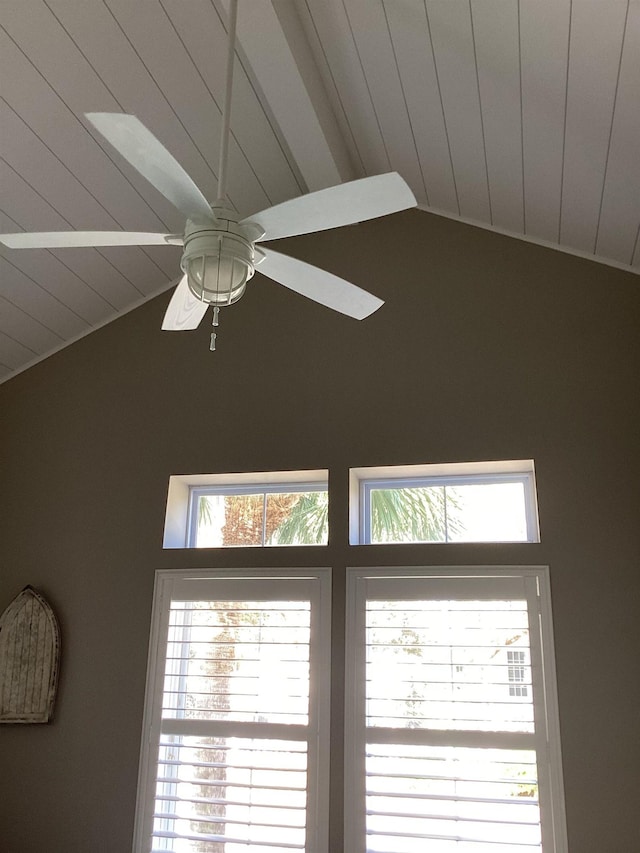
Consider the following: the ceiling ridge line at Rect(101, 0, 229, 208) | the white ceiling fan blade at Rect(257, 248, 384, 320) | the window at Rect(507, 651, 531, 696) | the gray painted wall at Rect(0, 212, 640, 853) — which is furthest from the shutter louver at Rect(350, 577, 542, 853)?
the ceiling ridge line at Rect(101, 0, 229, 208)

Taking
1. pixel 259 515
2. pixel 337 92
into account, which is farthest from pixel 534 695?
A: pixel 337 92

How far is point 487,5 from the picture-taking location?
1914 millimetres

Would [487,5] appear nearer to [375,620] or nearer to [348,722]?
[375,620]

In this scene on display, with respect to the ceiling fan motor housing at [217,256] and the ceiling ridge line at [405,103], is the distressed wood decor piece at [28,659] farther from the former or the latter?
the ceiling ridge line at [405,103]

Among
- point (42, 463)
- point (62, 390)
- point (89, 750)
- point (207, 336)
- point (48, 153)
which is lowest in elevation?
point (89, 750)

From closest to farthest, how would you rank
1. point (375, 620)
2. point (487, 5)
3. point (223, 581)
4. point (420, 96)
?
point (487, 5) < point (420, 96) < point (375, 620) < point (223, 581)

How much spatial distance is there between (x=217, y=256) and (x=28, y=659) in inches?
88.5

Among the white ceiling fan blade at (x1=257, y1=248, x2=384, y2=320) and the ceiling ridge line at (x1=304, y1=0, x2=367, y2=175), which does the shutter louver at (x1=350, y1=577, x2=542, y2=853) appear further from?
the ceiling ridge line at (x1=304, y1=0, x2=367, y2=175)

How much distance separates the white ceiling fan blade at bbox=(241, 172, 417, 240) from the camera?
1.53 m

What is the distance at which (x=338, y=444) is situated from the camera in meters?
3.07

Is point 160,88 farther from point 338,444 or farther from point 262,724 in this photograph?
point 262,724

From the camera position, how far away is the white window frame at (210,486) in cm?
316

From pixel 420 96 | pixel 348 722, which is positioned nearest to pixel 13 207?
pixel 420 96

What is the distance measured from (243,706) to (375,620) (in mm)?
641
